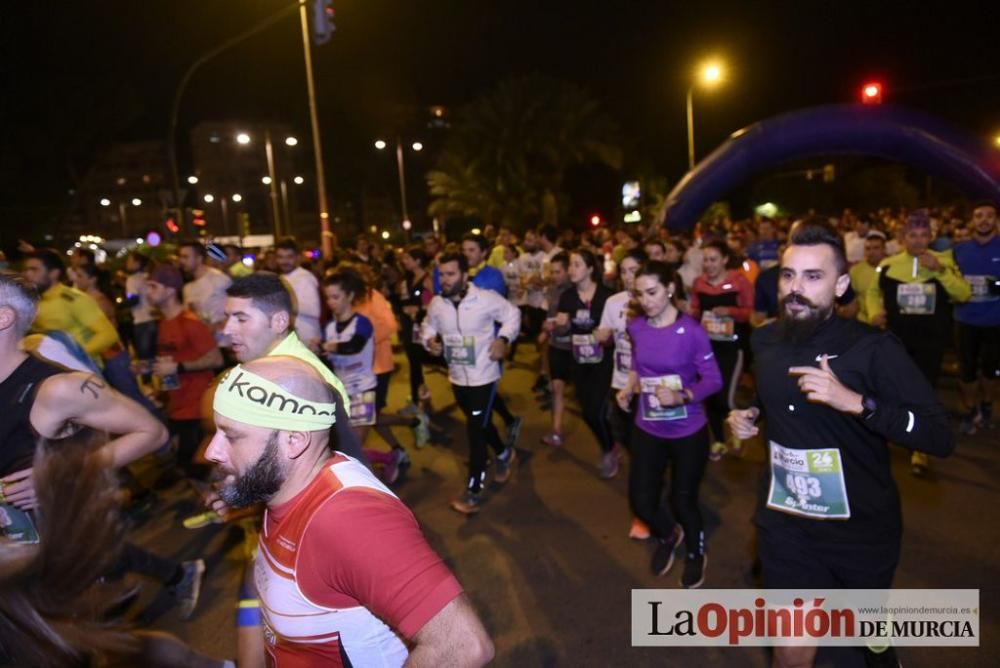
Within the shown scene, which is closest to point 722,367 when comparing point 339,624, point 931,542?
point 931,542

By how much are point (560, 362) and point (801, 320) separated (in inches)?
179

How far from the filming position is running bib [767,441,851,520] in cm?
287

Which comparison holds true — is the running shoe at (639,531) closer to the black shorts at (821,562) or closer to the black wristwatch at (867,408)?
the black shorts at (821,562)

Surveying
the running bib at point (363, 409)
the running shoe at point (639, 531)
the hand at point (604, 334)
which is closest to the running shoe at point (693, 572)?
the running shoe at point (639, 531)

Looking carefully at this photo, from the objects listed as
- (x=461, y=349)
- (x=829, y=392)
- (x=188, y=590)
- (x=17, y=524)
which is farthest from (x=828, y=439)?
(x=188, y=590)

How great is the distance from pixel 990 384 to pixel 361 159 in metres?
50.8

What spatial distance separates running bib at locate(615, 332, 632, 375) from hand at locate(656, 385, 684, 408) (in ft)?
5.59

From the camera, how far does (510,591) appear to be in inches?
183

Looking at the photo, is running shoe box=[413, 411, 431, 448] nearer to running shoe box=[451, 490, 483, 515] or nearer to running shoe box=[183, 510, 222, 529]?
running shoe box=[451, 490, 483, 515]

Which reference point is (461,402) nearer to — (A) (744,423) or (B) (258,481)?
(A) (744,423)

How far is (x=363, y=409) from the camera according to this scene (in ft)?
19.8

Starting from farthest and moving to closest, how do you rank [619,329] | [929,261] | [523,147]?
[523,147], [929,261], [619,329]

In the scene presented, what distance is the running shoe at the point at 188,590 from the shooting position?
181 inches

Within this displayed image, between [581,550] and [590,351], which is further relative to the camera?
[590,351]
